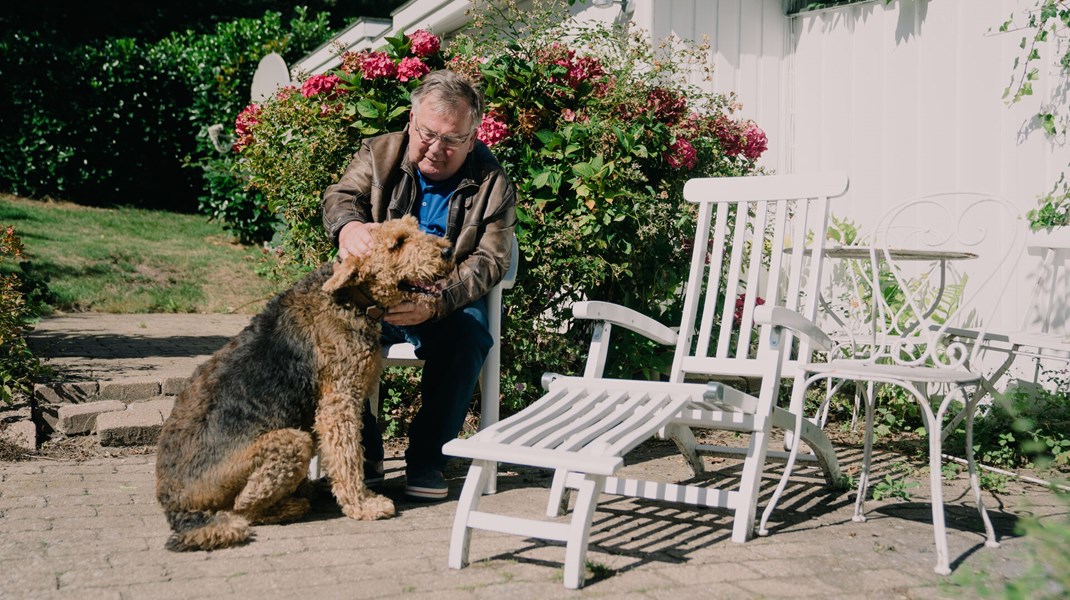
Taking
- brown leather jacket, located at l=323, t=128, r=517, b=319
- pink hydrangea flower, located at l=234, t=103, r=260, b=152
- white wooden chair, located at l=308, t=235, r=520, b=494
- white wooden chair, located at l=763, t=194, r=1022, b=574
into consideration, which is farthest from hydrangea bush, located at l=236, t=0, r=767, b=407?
white wooden chair, located at l=763, t=194, r=1022, b=574

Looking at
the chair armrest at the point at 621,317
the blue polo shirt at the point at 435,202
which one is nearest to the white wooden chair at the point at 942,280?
the chair armrest at the point at 621,317

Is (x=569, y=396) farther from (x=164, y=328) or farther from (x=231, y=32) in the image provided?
(x=231, y=32)

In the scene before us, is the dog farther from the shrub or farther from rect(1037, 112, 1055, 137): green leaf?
rect(1037, 112, 1055, 137): green leaf

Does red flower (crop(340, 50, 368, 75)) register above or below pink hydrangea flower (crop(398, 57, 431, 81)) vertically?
above

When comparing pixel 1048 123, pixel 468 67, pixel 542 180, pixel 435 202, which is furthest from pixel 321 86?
pixel 1048 123

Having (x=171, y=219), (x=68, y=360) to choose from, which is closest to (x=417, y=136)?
(x=68, y=360)

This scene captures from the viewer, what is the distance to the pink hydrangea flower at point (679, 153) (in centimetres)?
527

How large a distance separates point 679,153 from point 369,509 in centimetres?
268

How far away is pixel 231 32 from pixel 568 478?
13.3 m

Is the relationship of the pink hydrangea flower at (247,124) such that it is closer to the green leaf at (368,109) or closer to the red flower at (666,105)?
the green leaf at (368,109)

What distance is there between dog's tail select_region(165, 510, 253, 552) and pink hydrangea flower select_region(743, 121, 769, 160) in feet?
12.4

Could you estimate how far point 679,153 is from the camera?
5.28 m

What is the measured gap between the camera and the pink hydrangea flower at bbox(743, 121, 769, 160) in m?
5.77

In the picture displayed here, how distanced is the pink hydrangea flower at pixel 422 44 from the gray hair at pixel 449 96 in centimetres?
124
